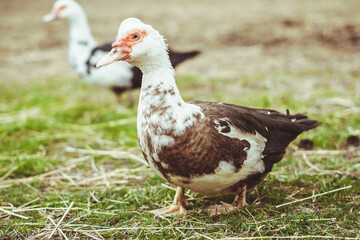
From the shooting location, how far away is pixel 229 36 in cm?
862

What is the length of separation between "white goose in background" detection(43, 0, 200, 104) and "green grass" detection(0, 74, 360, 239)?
0.41 metres

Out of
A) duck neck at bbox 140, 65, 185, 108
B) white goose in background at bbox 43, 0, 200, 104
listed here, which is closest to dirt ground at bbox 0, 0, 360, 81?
white goose in background at bbox 43, 0, 200, 104

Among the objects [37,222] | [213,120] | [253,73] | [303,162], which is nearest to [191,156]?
[213,120]

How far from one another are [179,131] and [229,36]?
21.3 ft

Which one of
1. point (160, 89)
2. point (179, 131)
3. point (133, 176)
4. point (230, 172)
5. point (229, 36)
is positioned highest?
point (160, 89)

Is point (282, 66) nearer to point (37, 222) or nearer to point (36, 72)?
point (36, 72)

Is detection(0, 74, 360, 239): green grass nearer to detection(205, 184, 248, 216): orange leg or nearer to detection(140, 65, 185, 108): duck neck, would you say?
detection(205, 184, 248, 216): orange leg

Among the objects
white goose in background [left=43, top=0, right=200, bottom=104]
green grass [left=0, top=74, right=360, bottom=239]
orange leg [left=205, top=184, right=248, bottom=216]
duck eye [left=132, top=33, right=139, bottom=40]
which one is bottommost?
green grass [left=0, top=74, right=360, bottom=239]

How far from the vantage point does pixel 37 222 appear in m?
2.80

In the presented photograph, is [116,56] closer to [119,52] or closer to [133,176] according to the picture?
[119,52]

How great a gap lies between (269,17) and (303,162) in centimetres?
605

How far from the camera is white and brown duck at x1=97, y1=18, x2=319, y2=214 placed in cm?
250

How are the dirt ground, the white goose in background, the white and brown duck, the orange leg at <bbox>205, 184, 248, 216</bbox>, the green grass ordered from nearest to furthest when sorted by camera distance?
the white and brown duck
the green grass
the orange leg at <bbox>205, 184, 248, 216</bbox>
the white goose in background
the dirt ground

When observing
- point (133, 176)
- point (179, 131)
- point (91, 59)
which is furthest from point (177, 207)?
point (91, 59)
